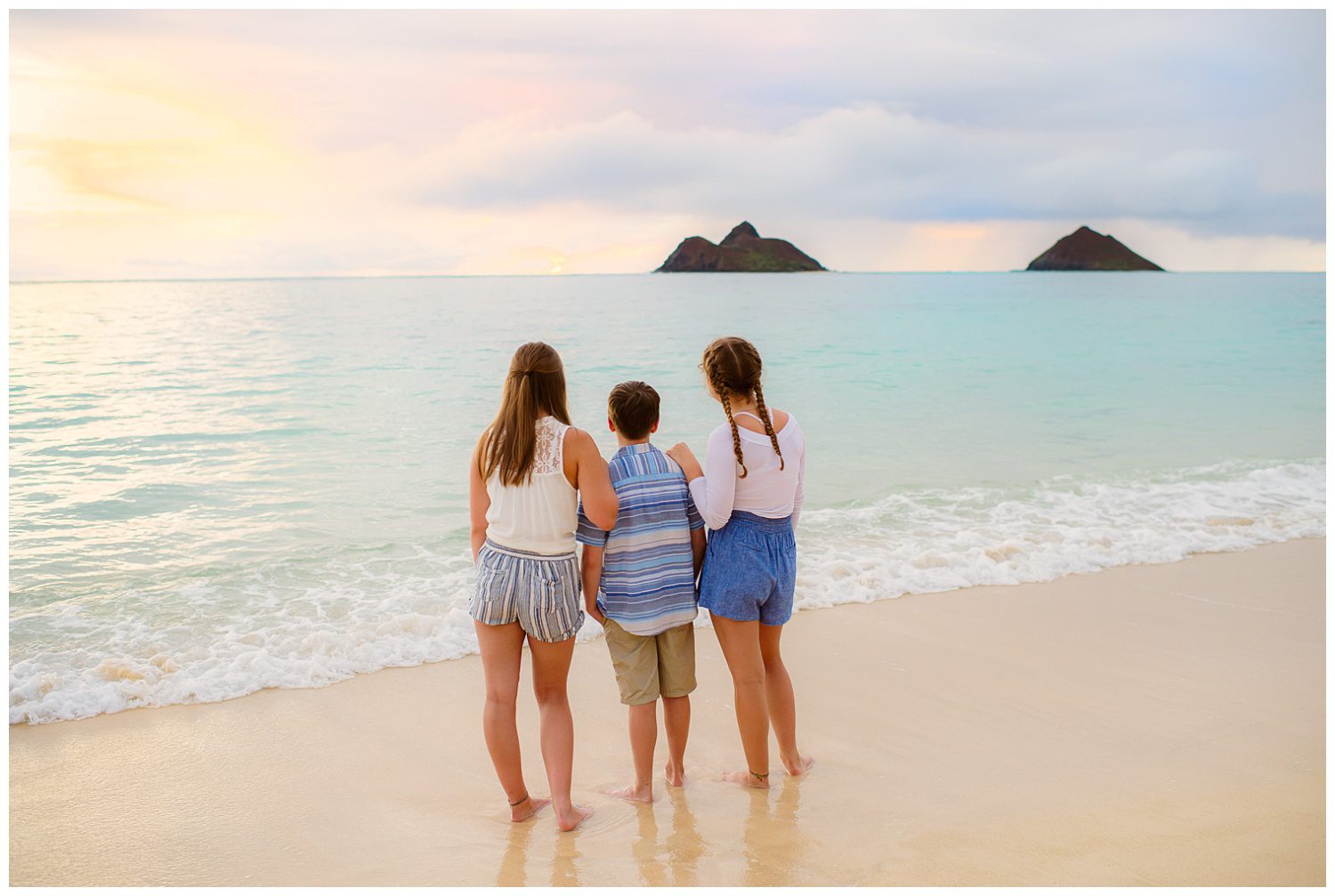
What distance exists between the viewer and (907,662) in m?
4.84

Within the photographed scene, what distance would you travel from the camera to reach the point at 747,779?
352 cm

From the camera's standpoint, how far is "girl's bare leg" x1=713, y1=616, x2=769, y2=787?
3346 millimetres

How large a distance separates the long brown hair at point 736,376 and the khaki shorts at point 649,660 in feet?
2.20

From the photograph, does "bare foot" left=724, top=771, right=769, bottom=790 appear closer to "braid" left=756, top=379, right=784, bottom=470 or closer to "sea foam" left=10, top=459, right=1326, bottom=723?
"braid" left=756, top=379, right=784, bottom=470

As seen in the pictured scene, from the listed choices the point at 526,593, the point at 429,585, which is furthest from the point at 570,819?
the point at 429,585

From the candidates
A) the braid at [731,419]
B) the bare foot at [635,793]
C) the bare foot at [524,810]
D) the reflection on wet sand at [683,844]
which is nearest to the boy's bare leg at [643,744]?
the bare foot at [635,793]

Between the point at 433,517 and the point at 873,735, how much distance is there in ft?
18.0

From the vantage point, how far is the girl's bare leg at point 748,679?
3346 mm

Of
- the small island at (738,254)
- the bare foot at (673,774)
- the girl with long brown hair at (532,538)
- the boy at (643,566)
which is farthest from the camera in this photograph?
the small island at (738,254)

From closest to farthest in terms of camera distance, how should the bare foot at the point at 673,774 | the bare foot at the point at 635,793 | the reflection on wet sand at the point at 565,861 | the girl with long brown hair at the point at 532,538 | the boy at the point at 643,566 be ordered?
the reflection on wet sand at the point at 565,861 < the girl with long brown hair at the point at 532,538 < the boy at the point at 643,566 < the bare foot at the point at 635,793 < the bare foot at the point at 673,774

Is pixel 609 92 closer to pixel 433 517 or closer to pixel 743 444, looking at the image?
pixel 433 517

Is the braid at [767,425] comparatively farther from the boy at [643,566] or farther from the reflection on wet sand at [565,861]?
the reflection on wet sand at [565,861]

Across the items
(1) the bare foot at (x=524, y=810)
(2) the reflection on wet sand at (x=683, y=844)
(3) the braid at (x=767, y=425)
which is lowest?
(2) the reflection on wet sand at (x=683, y=844)

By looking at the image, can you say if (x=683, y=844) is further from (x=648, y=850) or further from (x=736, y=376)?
(x=736, y=376)
